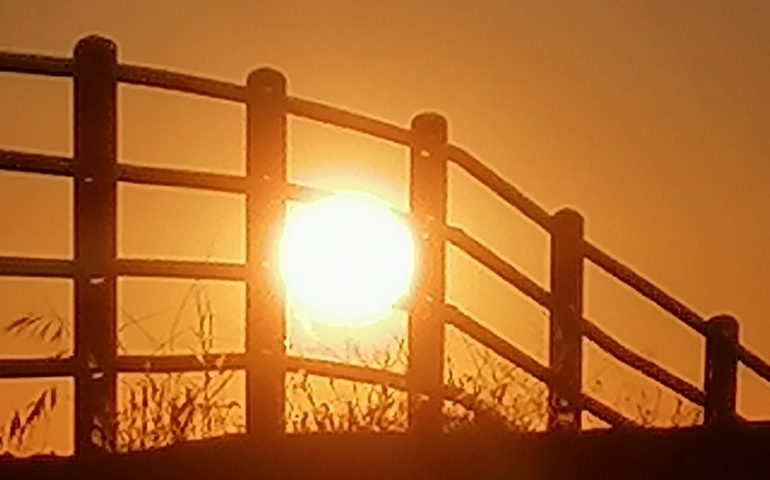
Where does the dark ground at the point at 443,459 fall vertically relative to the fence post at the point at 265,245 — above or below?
below

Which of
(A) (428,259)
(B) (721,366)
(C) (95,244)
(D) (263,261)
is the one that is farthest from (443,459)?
(B) (721,366)

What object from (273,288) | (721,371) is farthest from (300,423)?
(721,371)

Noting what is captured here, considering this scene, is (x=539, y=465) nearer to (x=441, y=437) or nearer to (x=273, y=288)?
(x=441, y=437)

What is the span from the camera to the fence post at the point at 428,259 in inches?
228

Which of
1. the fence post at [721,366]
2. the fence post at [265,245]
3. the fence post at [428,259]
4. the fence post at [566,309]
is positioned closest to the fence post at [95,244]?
the fence post at [265,245]

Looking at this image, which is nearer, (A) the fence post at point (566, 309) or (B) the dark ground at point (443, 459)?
(B) the dark ground at point (443, 459)

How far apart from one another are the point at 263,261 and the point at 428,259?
81 cm

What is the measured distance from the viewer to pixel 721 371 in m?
6.71

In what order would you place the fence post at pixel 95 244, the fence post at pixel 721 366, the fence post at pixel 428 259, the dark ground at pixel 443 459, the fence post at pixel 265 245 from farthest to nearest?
the fence post at pixel 721 366 < the fence post at pixel 428 259 < the fence post at pixel 265 245 < the fence post at pixel 95 244 < the dark ground at pixel 443 459

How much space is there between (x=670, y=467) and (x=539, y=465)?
0.82ft

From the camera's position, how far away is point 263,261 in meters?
5.35

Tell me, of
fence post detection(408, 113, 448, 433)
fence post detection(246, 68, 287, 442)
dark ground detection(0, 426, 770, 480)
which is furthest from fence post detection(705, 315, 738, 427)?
dark ground detection(0, 426, 770, 480)

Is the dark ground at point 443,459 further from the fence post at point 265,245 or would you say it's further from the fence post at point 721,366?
the fence post at point 721,366

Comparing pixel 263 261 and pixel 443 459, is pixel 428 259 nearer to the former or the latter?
pixel 263 261
